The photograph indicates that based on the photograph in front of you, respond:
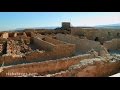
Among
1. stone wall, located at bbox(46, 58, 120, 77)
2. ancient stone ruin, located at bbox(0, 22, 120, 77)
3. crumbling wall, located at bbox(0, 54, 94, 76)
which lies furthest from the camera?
crumbling wall, located at bbox(0, 54, 94, 76)

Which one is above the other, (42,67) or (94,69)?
(94,69)

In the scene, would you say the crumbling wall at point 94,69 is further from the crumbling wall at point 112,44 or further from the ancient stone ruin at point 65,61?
the crumbling wall at point 112,44

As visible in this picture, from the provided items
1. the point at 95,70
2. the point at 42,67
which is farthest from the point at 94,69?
the point at 42,67

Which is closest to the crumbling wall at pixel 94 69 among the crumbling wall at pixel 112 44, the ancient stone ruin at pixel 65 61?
the ancient stone ruin at pixel 65 61

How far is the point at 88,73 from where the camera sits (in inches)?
271

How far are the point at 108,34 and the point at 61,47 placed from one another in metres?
9.10

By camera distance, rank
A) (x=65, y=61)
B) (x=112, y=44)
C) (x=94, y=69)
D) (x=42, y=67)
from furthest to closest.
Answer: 1. (x=112, y=44)
2. (x=65, y=61)
3. (x=42, y=67)
4. (x=94, y=69)

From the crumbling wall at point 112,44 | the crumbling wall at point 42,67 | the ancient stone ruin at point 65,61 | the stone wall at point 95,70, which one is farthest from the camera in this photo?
the crumbling wall at point 112,44

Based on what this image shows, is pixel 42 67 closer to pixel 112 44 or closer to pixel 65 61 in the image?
pixel 65 61

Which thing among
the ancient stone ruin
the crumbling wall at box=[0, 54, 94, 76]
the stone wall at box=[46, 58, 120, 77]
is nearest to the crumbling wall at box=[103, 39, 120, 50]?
the ancient stone ruin

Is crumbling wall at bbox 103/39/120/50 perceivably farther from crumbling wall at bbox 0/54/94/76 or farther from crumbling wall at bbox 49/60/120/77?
crumbling wall at bbox 49/60/120/77

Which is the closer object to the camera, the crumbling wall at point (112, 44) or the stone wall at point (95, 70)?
the stone wall at point (95, 70)

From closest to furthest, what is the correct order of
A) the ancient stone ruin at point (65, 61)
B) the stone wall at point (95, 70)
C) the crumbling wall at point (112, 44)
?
1. the stone wall at point (95, 70)
2. the ancient stone ruin at point (65, 61)
3. the crumbling wall at point (112, 44)
